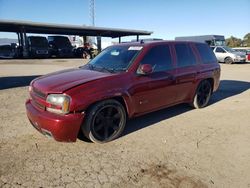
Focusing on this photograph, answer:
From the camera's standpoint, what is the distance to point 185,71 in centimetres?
584

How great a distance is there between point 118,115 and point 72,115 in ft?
3.13

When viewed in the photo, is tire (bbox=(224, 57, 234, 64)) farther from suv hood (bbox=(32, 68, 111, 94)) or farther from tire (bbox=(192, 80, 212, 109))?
suv hood (bbox=(32, 68, 111, 94))

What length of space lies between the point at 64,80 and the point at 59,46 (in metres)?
28.9

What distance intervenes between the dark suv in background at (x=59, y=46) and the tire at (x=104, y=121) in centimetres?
2871

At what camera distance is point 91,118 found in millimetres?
4117

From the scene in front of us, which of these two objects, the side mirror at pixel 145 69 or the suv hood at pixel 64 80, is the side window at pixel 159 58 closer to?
the side mirror at pixel 145 69

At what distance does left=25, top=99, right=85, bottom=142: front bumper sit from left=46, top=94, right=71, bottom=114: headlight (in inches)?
3.0

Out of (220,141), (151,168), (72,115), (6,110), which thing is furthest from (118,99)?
(6,110)

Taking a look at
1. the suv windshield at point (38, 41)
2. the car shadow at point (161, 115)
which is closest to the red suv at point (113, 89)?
the car shadow at point (161, 115)

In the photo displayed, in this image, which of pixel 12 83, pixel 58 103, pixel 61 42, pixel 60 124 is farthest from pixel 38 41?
pixel 60 124

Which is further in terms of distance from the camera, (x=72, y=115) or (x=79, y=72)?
(x=79, y=72)

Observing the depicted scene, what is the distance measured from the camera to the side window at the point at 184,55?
5.77 m

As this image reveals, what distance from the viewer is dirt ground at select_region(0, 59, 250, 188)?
3330 millimetres

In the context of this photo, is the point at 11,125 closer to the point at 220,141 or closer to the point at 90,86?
the point at 90,86
